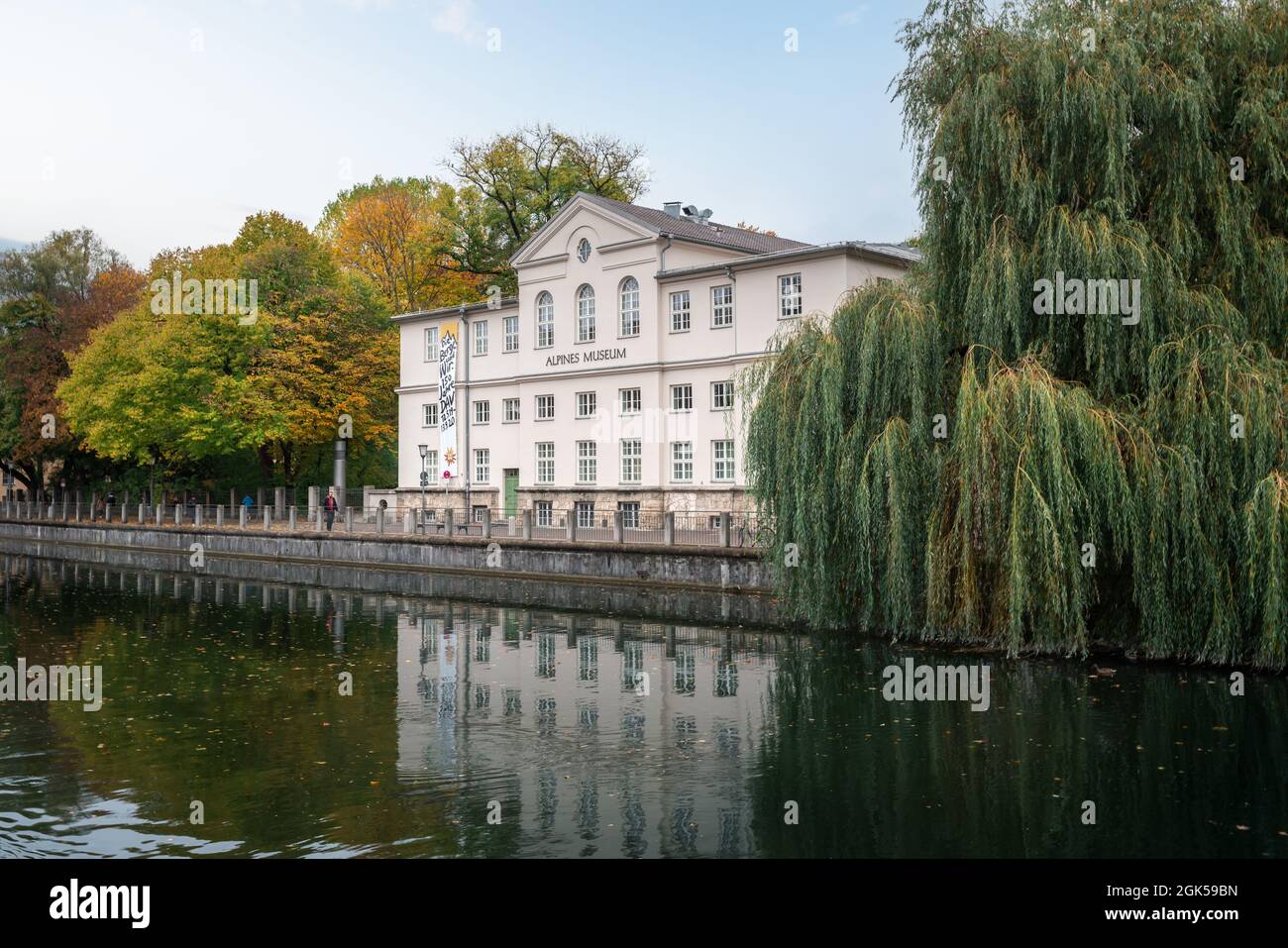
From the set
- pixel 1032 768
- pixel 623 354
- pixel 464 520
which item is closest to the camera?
pixel 1032 768

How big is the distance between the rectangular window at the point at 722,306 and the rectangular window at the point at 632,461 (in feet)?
17.0

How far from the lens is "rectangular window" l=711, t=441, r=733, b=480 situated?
37281 millimetres

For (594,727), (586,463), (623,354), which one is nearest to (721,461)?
(623,354)

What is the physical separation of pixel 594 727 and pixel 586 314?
28.8 m

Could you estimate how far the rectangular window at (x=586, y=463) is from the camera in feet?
137

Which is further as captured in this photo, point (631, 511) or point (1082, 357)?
point (631, 511)

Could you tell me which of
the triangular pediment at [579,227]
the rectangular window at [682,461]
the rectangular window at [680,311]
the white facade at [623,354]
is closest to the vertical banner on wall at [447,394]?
the white facade at [623,354]

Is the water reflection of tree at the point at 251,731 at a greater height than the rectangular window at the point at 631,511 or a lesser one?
lesser

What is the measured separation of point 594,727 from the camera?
1509cm

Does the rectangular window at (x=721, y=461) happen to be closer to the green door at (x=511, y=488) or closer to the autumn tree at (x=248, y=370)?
the green door at (x=511, y=488)

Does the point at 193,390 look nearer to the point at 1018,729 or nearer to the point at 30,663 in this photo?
the point at 30,663

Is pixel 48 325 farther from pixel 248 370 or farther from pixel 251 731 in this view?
pixel 251 731

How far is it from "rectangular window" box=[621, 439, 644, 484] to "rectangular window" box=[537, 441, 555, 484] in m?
3.87
